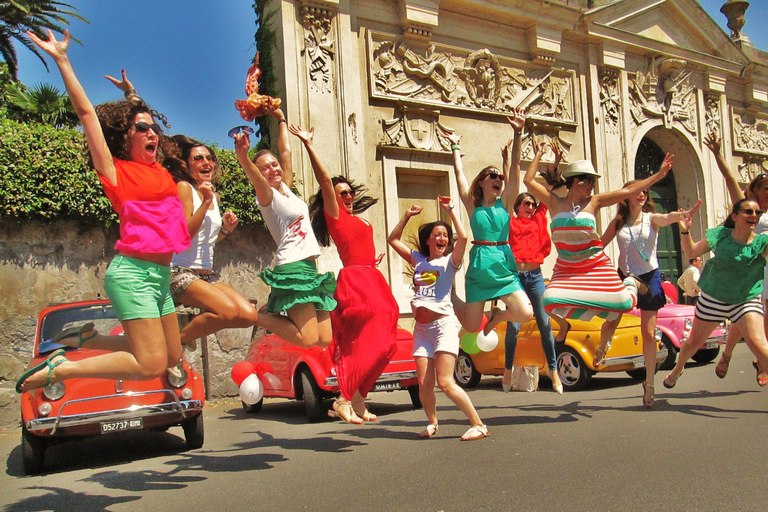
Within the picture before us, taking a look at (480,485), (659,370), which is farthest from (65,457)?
(659,370)

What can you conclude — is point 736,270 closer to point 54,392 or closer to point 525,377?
point 525,377

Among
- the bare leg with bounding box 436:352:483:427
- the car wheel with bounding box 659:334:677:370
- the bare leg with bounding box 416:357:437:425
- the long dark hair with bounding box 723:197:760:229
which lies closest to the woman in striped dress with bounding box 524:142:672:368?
the long dark hair with bounding box 723:197:760:229

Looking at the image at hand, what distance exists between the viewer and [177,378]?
248 inches

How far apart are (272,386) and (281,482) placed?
13.4 ft

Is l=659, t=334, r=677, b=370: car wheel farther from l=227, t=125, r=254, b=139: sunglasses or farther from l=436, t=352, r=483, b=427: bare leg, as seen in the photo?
l=227, t=125, r=254, b=139: sunglasses

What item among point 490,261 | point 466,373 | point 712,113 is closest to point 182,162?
point 490,261

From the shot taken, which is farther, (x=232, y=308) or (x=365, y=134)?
(x=365, y=134)

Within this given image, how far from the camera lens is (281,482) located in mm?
4469

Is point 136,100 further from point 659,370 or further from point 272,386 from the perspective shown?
point 659,370

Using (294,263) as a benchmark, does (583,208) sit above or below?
above

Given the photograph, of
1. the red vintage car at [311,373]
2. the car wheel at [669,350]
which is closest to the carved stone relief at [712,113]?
the car wheel at [669,350]

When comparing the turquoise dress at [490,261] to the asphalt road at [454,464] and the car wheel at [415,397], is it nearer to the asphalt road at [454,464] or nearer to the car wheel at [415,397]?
the asphalt road at [454,464]

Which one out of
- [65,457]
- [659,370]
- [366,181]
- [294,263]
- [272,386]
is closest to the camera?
[294,263]

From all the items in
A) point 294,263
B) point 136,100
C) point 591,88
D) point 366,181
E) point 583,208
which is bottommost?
point 294,263
